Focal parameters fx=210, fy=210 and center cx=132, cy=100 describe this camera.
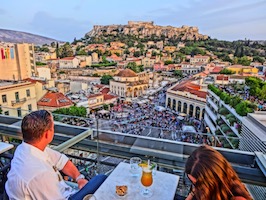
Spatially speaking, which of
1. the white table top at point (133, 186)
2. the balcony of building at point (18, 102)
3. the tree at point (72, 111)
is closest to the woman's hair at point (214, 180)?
the white table top at point (133, 186)

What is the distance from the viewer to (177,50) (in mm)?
72250

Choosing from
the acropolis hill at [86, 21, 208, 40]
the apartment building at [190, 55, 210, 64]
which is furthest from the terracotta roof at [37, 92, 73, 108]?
the acropolis hill at [86, 21, 208, 40]

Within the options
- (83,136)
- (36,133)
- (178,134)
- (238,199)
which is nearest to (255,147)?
(178,134)

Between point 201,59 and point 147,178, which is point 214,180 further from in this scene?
point 201,59

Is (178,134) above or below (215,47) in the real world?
below

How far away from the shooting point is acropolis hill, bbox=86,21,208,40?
93.4m

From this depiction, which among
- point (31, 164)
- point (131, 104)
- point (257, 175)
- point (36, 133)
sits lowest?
point (131, 104)

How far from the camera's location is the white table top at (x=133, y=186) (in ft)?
4.68

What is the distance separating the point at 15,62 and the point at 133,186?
31.2 metres

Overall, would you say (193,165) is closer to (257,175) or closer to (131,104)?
(257,175)

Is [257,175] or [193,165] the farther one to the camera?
[257,175]

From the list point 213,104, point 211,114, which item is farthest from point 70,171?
point 211,114

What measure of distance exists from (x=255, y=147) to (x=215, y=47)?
81.4 m

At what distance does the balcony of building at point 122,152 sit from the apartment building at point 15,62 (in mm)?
27368
